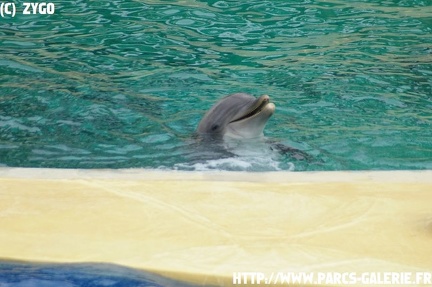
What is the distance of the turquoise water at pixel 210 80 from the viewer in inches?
246

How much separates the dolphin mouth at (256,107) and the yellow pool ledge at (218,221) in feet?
5.88

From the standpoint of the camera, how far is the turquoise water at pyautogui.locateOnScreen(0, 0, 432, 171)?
20.5 feet

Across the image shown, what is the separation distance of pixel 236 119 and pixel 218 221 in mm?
2775

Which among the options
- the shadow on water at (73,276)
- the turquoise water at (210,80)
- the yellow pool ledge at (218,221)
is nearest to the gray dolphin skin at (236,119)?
the turquoise water at (210,80)

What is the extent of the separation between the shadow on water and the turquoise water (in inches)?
102

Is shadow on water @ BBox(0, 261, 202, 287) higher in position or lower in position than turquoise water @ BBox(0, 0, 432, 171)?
higher

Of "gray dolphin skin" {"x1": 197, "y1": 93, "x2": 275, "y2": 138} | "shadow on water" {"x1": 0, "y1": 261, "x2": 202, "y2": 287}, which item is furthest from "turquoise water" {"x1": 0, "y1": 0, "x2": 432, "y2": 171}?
"shadow on water" {"x1": 0, "y1": 261, "x2": 202, "y2": 287}

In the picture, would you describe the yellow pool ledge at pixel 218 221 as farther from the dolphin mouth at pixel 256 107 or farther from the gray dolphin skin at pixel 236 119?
the gray dolphin skin at pixel 236 119

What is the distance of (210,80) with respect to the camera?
8258mm

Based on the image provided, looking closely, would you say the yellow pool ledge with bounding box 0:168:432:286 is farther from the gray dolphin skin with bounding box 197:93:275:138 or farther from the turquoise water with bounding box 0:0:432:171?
the gray dolphin skin with bounding box 197:93:275:138

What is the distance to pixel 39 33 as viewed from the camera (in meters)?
9.99

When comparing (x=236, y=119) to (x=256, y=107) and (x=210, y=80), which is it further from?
(x=210, y=80)

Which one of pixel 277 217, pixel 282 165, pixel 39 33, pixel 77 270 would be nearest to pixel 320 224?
pixel 277 217

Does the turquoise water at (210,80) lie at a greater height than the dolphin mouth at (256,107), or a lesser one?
lesser
